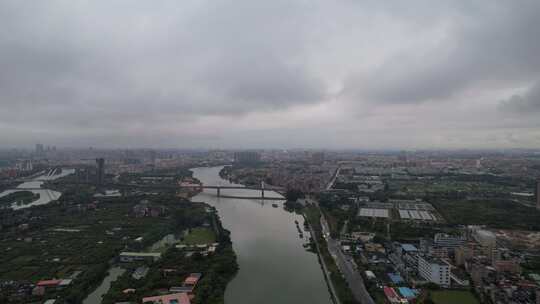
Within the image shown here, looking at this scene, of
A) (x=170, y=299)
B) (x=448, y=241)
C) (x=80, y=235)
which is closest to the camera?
(x=170, y=299)

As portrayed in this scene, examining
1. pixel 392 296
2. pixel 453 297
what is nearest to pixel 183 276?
pixel 392 296

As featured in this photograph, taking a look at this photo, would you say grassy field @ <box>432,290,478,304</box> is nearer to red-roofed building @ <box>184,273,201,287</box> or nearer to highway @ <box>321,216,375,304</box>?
highway @ <box>321,216,375,304</box>

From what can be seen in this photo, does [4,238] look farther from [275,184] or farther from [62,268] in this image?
[275,184]

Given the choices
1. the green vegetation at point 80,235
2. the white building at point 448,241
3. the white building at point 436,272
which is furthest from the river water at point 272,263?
the white building at point 448,241

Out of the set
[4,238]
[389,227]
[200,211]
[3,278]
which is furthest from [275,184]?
[3,278]

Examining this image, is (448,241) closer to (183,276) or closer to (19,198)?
(183,276)
